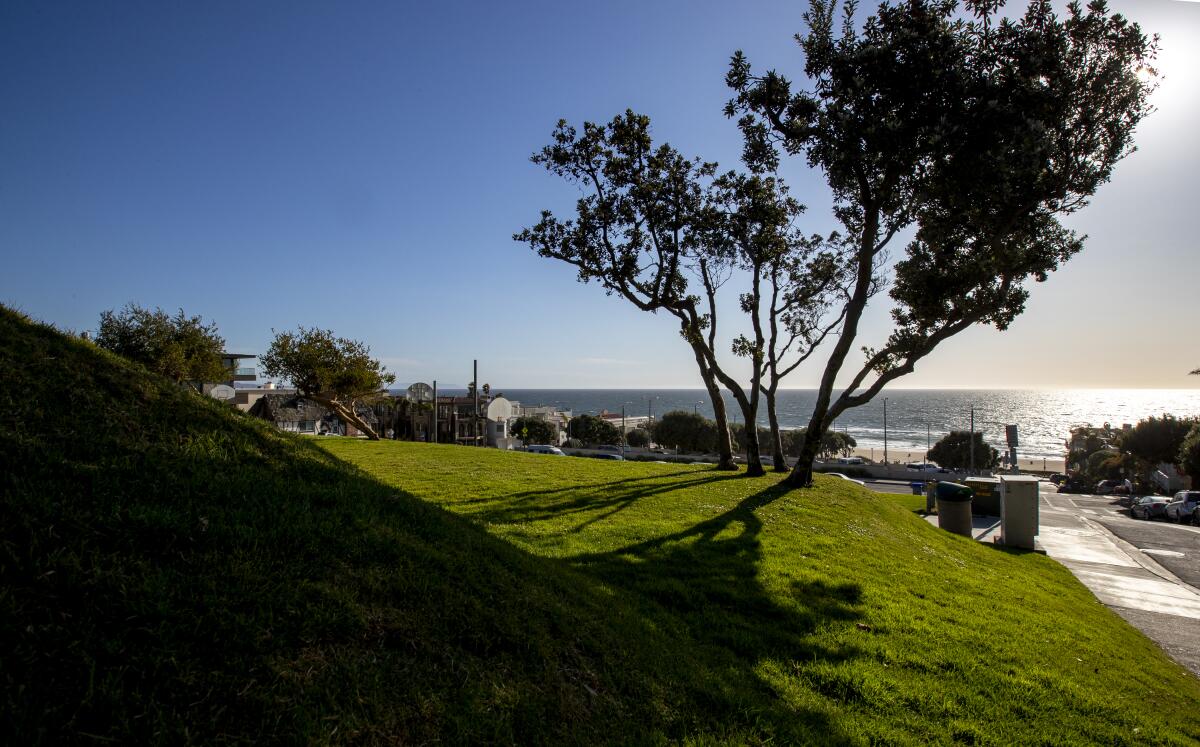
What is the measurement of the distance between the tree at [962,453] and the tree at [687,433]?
1158 inches

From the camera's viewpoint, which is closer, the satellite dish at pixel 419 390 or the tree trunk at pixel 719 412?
the tree trunk at pixel 719 412

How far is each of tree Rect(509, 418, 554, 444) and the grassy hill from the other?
66.3 m

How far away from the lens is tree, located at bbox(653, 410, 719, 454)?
71.4 meters

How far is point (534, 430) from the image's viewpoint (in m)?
75.4

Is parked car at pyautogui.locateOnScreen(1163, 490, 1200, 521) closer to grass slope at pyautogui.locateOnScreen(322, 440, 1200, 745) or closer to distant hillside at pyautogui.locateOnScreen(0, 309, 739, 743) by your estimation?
grass slope at pyautogui.locateOnScreen(322, 440, 1200, 745)

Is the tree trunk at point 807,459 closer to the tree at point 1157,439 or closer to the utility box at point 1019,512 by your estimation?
the utility box at point 1019,512

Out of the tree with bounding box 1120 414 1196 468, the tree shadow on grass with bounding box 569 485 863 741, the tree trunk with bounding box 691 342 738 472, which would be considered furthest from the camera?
the tree with bounding box 1120 414 1196 468

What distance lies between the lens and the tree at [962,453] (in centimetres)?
6962

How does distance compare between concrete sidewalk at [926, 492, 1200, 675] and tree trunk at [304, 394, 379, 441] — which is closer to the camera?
concrete sidewalk at [926, 492, 1200, 675]

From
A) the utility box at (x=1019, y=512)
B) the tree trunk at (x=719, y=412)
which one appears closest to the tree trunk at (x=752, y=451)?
the tree trunk at (x=719, y=412)

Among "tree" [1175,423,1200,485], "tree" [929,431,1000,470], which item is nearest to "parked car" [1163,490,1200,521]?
"tree" [1175,423,1200,485]

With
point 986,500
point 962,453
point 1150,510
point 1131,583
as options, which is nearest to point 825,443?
point 962,453

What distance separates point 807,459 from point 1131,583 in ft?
24.0

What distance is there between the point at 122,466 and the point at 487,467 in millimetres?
13308
